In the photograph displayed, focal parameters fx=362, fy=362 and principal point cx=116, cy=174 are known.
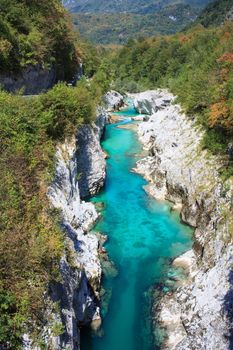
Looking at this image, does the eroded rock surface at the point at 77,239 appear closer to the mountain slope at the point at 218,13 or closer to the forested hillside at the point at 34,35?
the forested hillside at the point at 34,35

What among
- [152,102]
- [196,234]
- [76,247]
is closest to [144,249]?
[196,234]

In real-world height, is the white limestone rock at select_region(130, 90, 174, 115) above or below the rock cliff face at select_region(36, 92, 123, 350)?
above

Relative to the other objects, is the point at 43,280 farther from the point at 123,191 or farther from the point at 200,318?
the point at 123,191

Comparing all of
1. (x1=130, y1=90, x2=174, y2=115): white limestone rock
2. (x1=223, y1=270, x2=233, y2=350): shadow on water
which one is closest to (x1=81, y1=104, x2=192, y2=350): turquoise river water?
(x1=223, y1=270, x2=233, y2=350): shadow on water

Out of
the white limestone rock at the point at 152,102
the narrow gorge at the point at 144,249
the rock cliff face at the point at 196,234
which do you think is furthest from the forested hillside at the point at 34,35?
the white limestone rock at the point at 152,102

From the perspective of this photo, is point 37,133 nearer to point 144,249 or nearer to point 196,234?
point 144,249

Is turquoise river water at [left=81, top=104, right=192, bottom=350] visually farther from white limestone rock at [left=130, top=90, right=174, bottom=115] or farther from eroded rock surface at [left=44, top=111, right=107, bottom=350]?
white limestone rock at [left=130, top=90, right=174, bottom=115]

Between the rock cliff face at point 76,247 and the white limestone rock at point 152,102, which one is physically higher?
the white limestone rock at point 152,102
